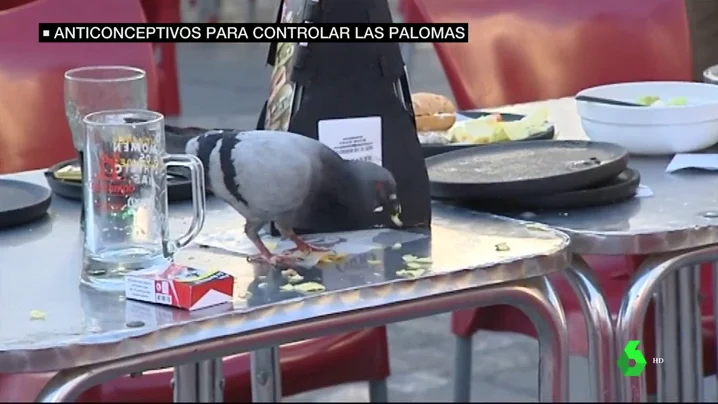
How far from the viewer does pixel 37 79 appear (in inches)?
61.7

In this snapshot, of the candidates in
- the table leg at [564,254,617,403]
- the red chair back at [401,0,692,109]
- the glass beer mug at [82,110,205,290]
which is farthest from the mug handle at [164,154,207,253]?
the red chair back at [401,0,692,109]

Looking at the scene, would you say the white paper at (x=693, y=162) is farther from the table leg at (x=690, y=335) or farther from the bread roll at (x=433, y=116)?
the bread roll at (x=433, y=116)

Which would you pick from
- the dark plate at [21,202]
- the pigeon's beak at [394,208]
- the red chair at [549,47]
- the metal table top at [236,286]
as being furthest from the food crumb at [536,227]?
the red chair at [549,47]

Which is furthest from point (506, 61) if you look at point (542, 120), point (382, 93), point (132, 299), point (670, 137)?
point (132, 299)

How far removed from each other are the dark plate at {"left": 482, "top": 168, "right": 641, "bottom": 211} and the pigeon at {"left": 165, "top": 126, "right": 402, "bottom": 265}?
0.14 m

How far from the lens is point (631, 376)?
1115 mm

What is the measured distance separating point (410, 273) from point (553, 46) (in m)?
0.98

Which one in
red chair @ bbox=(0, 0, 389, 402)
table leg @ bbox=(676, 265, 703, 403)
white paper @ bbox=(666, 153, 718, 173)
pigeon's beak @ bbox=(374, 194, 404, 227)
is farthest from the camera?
red chair @ bbox=(0, 0, 389, 402)

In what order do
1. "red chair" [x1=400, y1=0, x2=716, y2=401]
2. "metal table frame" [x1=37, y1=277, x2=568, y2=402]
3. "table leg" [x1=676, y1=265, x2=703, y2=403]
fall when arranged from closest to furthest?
"metal table frame" [x1=37, y1=277, x2=568, y2=402], "table leg" [x1=676, y1=265, x2=703, y2=403], "red chair" [x1=400, y1=0, x2=716, y2=401]

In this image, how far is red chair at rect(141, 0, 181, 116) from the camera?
9.56 ft

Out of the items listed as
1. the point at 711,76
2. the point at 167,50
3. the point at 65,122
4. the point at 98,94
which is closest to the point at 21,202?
the point at 98,94

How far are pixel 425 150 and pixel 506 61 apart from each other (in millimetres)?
549

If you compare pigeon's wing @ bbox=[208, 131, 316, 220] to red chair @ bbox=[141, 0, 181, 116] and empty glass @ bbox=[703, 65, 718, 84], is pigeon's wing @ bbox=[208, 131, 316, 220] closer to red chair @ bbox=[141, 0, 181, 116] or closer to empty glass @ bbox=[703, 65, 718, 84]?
empty glass @ bbox=[703, 65, 718, 84]

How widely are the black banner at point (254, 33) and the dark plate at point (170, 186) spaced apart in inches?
5.8
